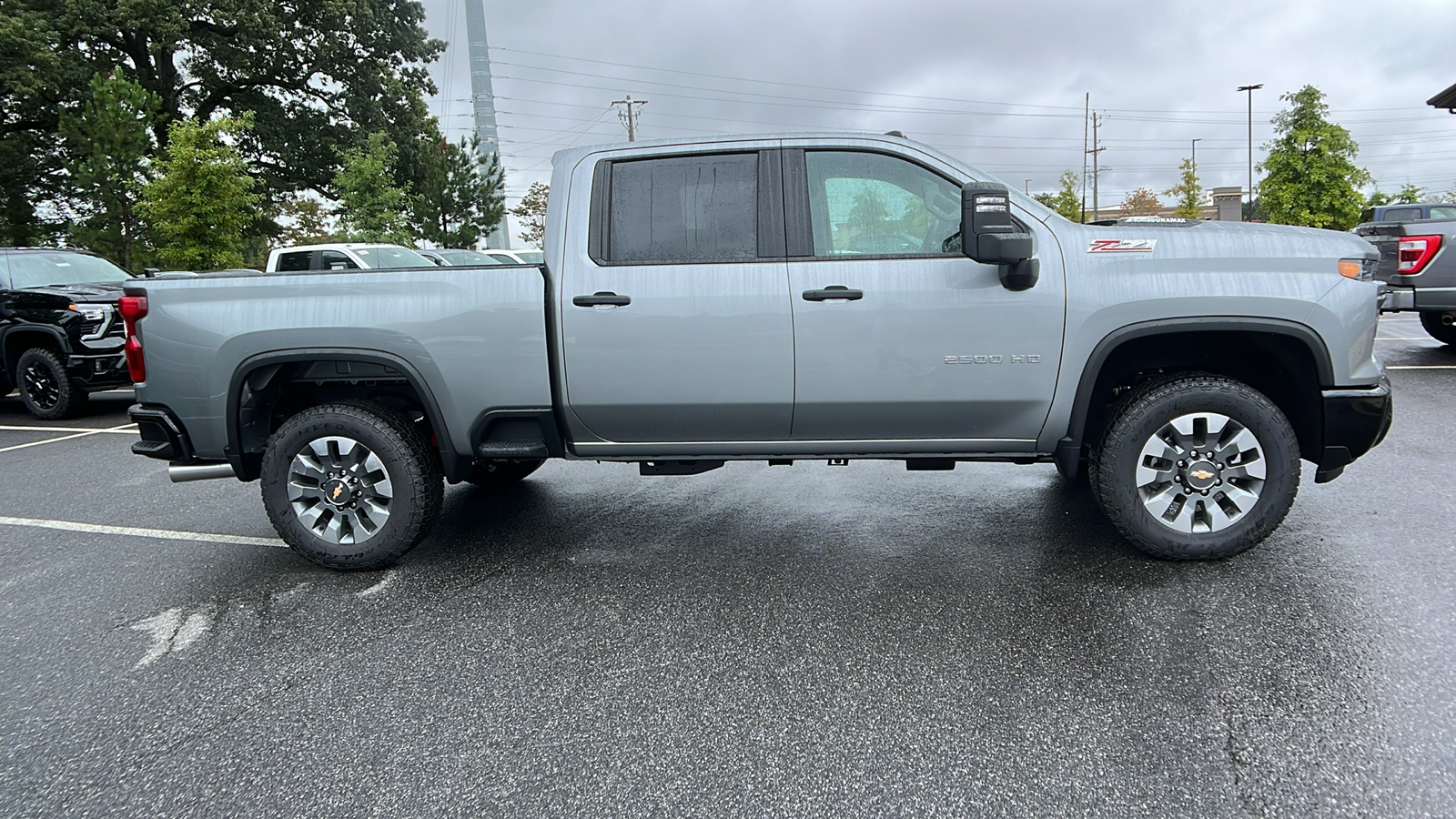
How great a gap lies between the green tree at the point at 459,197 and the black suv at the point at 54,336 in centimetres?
2334

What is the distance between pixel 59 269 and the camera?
986 cm

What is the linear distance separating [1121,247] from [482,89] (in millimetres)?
37369

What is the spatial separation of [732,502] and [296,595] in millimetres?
2360

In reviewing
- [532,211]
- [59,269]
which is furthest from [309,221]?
[59,269]

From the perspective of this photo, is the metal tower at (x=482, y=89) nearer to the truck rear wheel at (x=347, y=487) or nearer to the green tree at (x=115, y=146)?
the green tree at (x=115, y=146)

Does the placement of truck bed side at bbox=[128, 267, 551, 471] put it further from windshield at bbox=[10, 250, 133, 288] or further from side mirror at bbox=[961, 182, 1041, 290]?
windshield at bbox=[10, 250, 133, 288]

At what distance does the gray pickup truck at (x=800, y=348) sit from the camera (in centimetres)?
356

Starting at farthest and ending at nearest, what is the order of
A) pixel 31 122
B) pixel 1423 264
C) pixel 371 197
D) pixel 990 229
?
pixel 31 122
pixel 371 197
pixel 1423 264
pixel 990 229

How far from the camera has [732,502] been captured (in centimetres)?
512

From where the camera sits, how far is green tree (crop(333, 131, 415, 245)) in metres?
26.6

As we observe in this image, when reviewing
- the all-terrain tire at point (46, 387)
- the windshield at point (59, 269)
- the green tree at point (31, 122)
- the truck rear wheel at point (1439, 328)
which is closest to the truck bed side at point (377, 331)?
the all-terrain tire at point (46, 387)

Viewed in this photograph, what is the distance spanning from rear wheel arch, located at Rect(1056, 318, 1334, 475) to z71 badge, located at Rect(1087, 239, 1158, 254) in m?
0.31

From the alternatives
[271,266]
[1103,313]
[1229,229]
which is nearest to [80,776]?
[1103,313]

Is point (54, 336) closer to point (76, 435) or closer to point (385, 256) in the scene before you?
point (76, 435)
